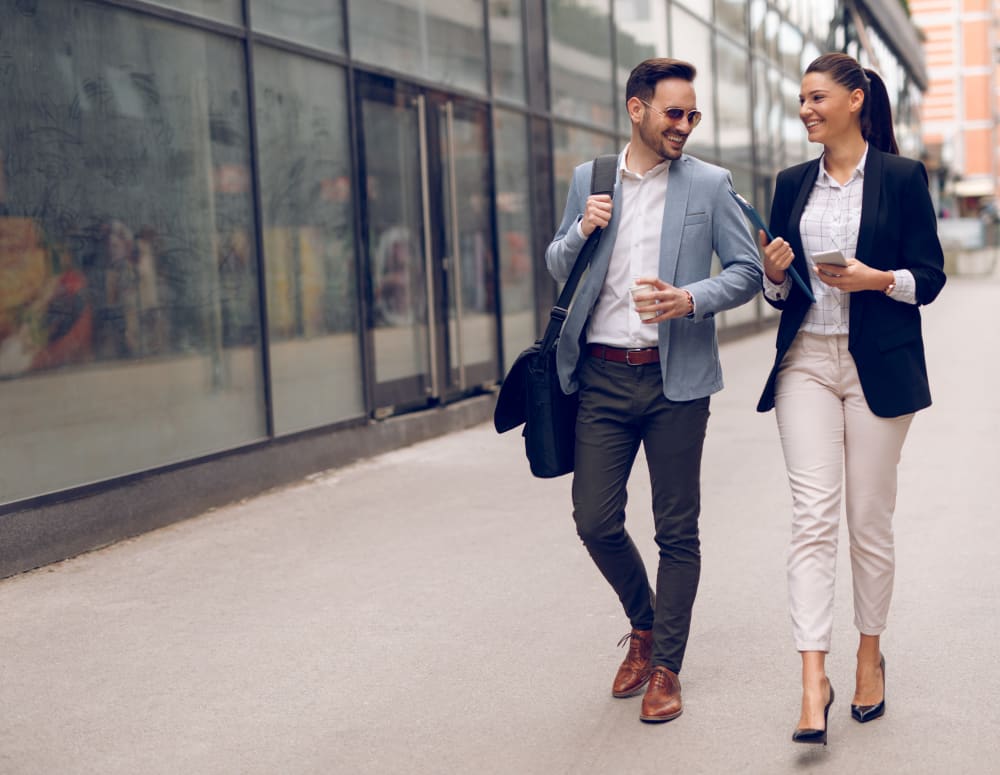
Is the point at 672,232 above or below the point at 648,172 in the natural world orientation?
below

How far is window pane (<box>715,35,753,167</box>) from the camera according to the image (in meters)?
21.1

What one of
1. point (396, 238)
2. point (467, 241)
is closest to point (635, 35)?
point (467, 241)

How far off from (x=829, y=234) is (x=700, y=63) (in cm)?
1662

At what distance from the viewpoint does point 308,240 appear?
9.11 meters

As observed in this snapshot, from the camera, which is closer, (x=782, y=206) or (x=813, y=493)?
(x=813, y=493)

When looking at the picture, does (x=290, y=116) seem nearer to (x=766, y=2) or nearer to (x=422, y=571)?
(x=422, y=571)

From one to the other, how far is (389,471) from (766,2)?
56.6 ft

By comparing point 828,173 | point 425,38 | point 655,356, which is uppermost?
point 425,38

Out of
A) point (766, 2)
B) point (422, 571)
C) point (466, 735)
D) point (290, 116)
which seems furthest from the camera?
point (766, 2)

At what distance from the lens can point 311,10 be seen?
30.3ft

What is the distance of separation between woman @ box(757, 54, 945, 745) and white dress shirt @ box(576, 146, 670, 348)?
0.37 m

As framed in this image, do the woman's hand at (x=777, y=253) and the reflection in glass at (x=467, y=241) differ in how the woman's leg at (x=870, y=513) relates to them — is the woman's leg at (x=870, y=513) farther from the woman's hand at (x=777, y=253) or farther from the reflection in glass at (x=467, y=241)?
the reflection in glass at (x=467, y=241)

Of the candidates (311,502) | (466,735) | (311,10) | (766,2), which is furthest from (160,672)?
(766,2)

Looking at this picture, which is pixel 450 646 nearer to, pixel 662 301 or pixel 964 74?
pixel 662 301
